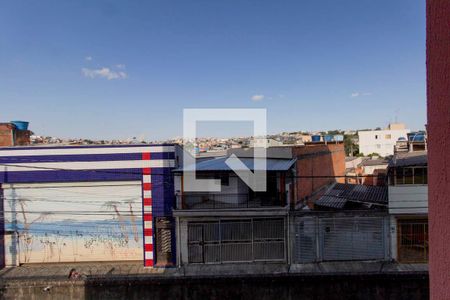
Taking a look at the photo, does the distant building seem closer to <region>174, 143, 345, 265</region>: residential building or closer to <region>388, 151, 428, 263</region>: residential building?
<region>388, 151, 428, 263</region>: residential building

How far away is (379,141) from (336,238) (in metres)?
44.2

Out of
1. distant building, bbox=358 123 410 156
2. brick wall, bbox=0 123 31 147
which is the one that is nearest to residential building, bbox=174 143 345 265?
brick wall, bbox=0 123 31 147

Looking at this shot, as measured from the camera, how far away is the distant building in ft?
169

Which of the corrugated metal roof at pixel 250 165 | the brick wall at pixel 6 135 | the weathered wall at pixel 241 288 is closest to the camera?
the weathered wall at pixel 241 288

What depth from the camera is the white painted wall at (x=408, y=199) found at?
41.1ft

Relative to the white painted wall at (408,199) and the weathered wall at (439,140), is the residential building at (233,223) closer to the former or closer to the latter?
the white painted wall at (408,199)

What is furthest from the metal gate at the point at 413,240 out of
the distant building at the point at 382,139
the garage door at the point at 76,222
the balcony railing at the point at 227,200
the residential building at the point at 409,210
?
the distant building at the point at 382,139

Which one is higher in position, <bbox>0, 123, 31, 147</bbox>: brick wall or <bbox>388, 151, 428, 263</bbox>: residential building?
<bbox>0, 123, 31, 147</bbox>: brick wall

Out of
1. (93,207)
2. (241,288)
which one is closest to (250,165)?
(241,288)

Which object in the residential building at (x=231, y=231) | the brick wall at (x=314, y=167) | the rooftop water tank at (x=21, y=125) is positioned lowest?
the residential building at (x=231, y=231)

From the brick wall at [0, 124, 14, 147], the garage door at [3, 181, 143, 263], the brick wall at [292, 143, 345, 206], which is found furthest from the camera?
the brick wall at [292, 143, 345, 206]

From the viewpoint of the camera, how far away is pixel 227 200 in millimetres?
13461

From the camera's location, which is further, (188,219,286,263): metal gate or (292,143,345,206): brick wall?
(292,143,345,206): brick wall

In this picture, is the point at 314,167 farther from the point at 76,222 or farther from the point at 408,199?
the point at 76,222
